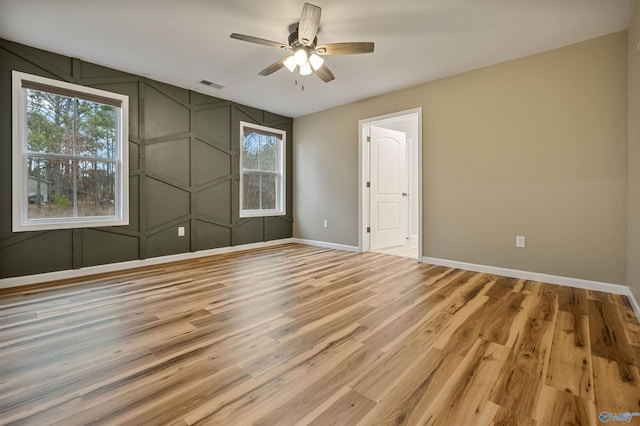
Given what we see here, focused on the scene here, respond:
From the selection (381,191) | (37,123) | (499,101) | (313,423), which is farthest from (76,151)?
(499,101)

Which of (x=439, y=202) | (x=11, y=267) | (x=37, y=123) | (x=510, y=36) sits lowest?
(x=11, y=267)

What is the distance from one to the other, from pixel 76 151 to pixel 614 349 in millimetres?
5038

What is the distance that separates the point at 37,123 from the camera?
305cm

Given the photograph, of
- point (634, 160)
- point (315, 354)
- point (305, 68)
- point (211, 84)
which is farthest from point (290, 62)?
point (634, 160)

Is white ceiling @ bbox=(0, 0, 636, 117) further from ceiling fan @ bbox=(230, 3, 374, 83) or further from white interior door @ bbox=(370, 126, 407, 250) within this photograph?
white interior door @ bbox=(370, 126, 407, 250)

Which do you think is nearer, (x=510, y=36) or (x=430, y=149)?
(x=510, y=36)

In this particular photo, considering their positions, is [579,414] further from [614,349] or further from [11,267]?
[11,267]

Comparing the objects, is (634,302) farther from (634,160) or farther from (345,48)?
(345,48)

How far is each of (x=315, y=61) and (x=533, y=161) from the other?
99.9 inches

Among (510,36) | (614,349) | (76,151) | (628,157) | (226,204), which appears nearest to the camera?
(614,349)

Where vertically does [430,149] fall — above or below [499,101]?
below

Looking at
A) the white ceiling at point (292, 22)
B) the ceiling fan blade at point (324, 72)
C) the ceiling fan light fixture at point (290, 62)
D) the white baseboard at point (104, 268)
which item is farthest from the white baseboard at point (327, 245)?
the ceiling fan light fixture at point (290, 62)

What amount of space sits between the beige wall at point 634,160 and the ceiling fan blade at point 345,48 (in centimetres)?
206

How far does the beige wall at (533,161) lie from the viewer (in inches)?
107
